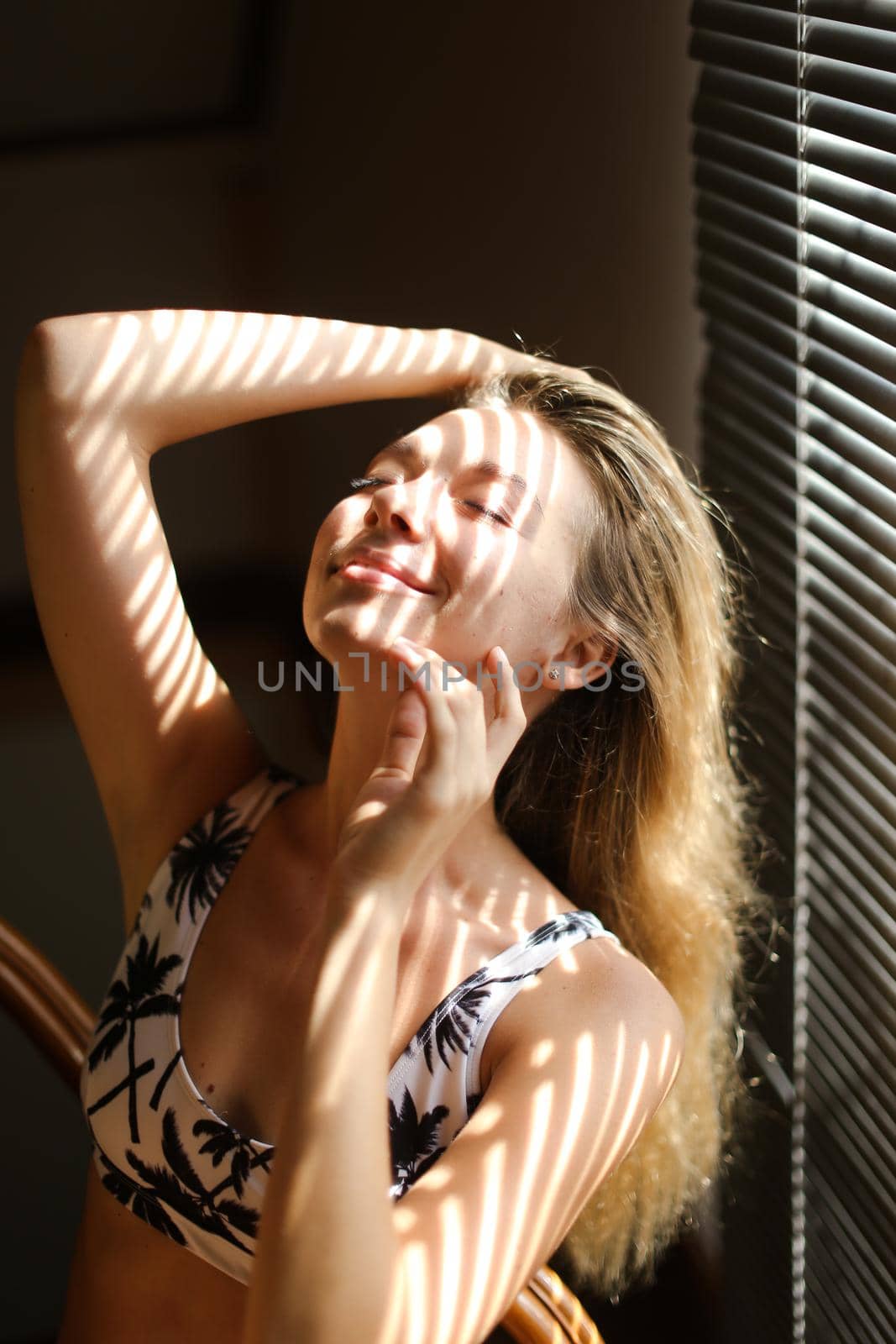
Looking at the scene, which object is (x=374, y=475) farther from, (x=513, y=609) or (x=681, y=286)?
(x=681, y=286)

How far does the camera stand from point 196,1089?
1287 mm

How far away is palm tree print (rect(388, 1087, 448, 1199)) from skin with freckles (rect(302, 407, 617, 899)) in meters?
0.25

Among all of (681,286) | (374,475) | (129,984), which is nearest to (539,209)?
(681,286)

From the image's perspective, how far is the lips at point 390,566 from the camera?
4.11 ft

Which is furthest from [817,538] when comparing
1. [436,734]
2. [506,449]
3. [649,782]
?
[436,734]

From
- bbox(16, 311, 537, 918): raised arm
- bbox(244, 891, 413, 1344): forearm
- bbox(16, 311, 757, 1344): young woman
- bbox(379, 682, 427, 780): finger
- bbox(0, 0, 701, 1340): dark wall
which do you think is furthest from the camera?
bbox(0, 0, 701, 1340): dark wall

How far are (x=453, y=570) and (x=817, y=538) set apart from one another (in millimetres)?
592

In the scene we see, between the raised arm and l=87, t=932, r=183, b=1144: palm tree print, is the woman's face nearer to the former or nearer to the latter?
the raised arm

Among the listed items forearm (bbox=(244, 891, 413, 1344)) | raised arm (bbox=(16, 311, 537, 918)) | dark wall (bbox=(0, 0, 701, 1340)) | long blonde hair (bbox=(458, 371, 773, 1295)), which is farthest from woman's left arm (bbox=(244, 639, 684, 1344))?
dark wall (bbox=(0, 0, 701, 1340))

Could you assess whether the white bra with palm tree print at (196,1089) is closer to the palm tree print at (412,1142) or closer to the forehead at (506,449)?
the palm tree print at (412,1142)

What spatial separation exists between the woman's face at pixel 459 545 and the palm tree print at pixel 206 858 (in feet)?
0.97

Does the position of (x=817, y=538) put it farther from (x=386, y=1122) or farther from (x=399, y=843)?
(x=386, y=1122)

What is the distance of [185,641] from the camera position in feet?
4.83

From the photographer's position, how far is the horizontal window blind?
141cm
